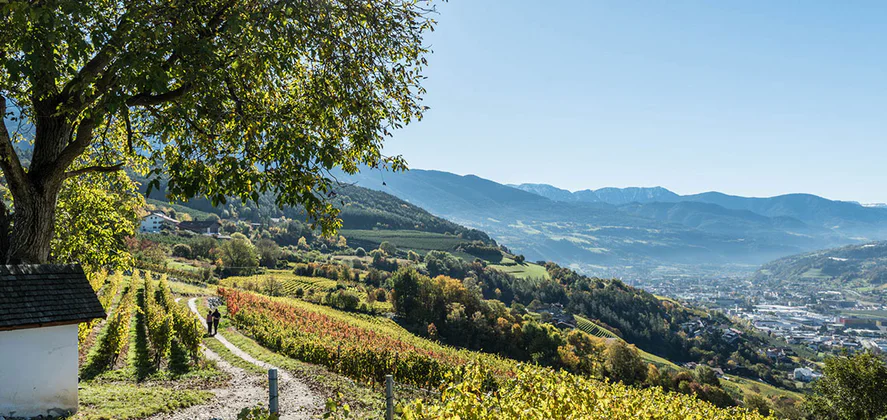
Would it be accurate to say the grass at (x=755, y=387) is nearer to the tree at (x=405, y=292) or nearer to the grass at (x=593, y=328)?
the grass at (x=593, y=328)

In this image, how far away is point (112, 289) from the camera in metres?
31.5

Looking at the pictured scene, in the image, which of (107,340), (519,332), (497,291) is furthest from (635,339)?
(107,340)

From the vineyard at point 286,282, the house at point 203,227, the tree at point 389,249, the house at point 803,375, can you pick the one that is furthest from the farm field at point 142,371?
the tree at point 389,249

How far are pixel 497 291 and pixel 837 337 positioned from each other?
16210 cm

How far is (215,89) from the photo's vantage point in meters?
6.68

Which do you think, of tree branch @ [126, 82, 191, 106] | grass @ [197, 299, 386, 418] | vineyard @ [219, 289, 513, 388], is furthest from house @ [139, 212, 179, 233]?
tree branch @ [126, 82, 191, 106]

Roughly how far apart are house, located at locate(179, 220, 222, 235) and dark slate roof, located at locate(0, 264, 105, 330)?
138823 mm

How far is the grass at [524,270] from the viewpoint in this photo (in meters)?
140

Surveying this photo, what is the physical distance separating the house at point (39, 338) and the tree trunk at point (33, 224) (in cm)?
24

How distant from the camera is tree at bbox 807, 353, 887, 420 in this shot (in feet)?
104

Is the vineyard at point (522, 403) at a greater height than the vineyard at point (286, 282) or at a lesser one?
greater

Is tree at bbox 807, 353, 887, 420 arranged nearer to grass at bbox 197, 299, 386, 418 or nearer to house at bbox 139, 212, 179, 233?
grass at bbox 197, 299, 386, 418

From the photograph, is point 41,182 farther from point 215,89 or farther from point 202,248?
point 202,248

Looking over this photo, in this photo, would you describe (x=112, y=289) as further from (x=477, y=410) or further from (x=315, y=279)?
(x=315, y=279)
